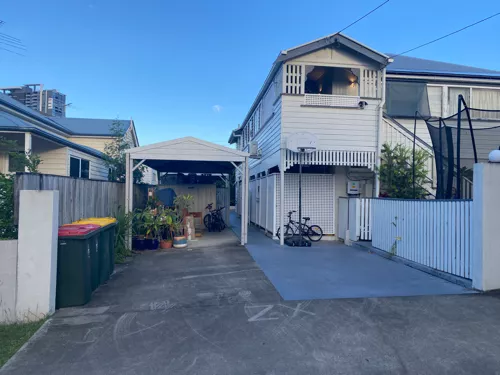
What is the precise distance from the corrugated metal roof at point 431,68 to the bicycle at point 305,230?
640cm

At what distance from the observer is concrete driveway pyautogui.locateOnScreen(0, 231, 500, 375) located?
120 inches

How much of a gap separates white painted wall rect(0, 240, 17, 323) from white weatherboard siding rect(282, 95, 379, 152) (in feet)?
24.2

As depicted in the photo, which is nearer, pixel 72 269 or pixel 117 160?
pixel 72 269

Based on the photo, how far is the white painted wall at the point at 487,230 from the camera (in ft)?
16.7

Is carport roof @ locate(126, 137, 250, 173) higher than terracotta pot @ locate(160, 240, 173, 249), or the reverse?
carport roof @ locate(126, 137, 250, 173)

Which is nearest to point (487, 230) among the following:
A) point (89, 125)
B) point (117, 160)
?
point (117, 160)

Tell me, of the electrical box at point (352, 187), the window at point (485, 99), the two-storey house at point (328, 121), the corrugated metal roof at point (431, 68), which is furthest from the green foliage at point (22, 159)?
the window at point (485, 99)

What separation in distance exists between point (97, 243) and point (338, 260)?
203 inches

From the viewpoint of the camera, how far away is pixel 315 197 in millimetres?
10781

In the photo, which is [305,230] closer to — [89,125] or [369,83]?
[369,83]

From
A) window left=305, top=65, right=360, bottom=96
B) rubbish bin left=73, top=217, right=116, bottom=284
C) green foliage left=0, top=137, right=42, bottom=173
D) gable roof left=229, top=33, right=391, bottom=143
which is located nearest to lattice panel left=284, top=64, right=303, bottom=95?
gable roof left=229, top=33, right=391, bottom=143

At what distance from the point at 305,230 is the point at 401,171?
337 cm

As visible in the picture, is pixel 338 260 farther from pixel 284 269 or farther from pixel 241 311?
pixel 241 311

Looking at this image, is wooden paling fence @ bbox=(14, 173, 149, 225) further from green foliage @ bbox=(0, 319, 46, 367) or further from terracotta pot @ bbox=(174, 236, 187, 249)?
terracotta pot @ bbox=(174, 236, 187, 249)
